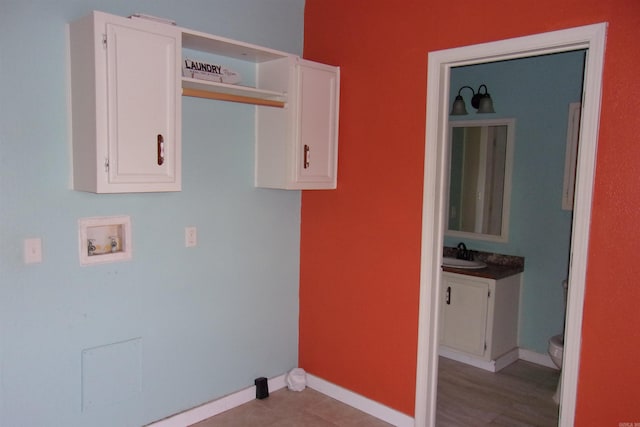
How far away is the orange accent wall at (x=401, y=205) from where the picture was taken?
2.18m

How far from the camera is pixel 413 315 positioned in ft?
9.68

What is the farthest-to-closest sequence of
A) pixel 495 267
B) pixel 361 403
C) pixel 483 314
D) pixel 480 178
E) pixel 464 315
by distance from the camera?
pixel 480 178 < pixel 495 267 < pixel 464 315 < pixel 483 314 < pixel 361 403

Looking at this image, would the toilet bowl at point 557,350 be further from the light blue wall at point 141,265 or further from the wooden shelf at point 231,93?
the wooden shelf at point 231,93

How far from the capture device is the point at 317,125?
3.10 m

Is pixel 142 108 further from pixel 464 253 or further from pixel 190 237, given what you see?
pixel 464 253

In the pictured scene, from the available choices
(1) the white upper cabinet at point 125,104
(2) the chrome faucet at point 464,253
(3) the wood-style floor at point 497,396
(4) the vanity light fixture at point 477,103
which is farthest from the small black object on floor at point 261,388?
(4) the vanity light fixture at point 477,103

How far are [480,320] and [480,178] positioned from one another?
1.21 meters

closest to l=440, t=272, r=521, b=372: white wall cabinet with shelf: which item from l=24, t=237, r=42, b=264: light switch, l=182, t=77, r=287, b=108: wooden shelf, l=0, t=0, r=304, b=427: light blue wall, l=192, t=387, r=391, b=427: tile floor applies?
l=192, t=387, r=391, b=427: tile floor

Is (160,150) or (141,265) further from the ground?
(160,150)

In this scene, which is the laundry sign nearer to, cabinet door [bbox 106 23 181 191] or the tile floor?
cabinet door [bbox 106 23 181 191]

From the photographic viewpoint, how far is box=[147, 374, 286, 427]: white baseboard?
290 centimetres

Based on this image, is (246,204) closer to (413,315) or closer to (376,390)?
(413,315)

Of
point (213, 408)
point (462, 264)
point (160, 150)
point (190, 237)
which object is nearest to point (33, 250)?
point (160, 150)

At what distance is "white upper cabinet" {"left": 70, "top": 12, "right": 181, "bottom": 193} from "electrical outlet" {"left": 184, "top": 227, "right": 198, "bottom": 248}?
50cm
